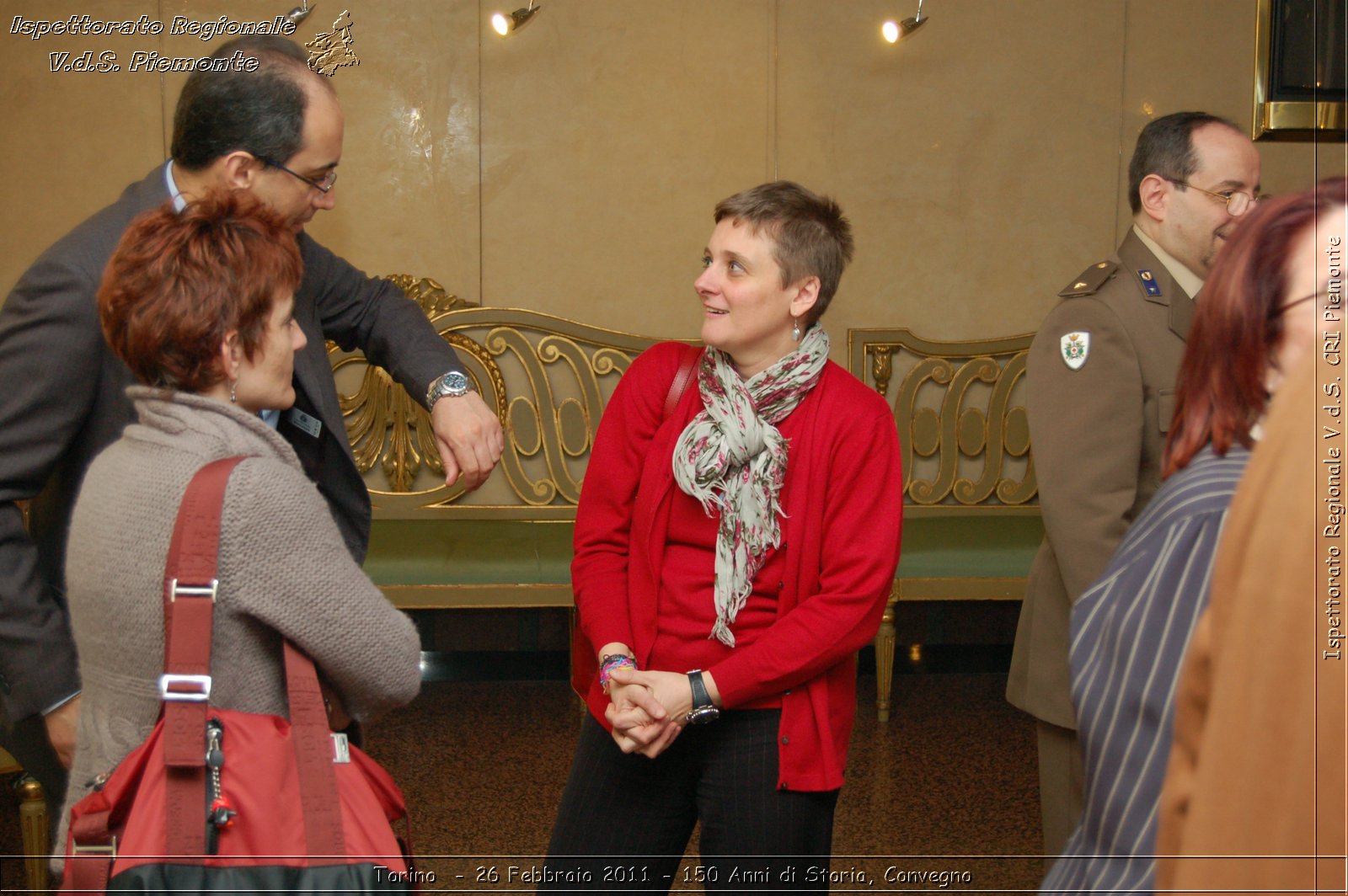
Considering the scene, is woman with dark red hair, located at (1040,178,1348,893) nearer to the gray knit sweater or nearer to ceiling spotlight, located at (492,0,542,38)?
the gray knit sweater

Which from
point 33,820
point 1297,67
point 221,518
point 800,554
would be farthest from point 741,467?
point 1297,67

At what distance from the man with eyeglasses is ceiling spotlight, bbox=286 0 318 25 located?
3.17m

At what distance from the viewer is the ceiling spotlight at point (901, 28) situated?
15.0 feet

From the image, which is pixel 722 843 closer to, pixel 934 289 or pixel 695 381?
pixel 695 381

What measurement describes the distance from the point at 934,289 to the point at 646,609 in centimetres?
315

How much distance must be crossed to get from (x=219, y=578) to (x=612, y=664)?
30.6 inches

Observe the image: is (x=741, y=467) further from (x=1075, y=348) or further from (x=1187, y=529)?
(x=1187, y=529)

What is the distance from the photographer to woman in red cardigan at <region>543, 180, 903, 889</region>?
1.85m

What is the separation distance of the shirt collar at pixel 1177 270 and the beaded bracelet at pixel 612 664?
1204 mm

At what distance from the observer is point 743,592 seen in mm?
1888

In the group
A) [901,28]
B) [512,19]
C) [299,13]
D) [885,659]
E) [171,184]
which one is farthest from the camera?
[901,28]

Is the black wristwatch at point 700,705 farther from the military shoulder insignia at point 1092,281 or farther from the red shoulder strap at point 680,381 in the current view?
the military shoulder insignia at point 1092,281

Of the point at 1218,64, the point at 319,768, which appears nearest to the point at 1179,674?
the point at 319,768

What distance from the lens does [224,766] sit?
1.26 meters
